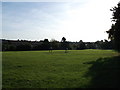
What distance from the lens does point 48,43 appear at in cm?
10169

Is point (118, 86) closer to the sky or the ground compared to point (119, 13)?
closer to the ground

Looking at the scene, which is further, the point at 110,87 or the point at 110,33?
the point at 110,33

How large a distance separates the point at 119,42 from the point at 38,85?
2459 centimetres

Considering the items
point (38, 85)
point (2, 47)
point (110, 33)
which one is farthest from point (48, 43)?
point (38, 85)

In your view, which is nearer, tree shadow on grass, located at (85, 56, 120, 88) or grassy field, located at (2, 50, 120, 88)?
tree shadow on grass, located at (85, 56, 120, 88)

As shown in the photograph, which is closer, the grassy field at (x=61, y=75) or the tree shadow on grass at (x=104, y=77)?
the tree shadow on grass at (x=104, y=77)

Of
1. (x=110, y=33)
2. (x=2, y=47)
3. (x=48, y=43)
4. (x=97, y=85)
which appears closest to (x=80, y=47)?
(x=48, y=43)

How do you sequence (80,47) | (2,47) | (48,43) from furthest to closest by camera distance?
(80,47) < (48,43) < (2,47)

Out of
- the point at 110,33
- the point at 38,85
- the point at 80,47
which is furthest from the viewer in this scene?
the point at 80,47

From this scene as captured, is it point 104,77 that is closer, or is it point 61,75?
point 104,77

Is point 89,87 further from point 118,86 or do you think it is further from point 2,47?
point 2,47

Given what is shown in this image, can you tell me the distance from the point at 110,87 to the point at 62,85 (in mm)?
2722

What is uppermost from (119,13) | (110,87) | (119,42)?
(119,13)

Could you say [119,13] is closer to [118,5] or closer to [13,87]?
[118,5]
